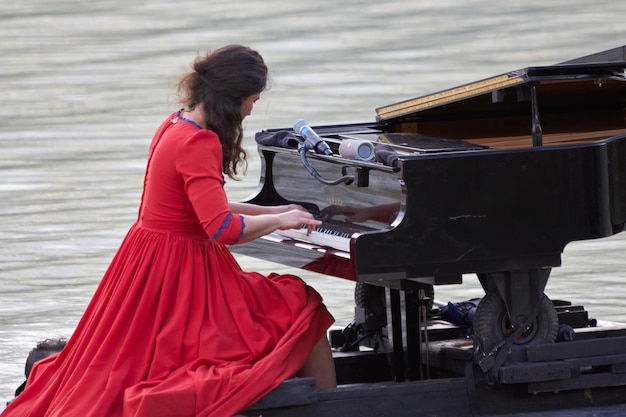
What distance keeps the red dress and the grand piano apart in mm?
273

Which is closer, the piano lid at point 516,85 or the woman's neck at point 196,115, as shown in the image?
the woman's neck at point 196,115

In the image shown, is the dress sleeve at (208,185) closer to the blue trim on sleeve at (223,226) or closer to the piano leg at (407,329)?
the blue trim on sleeve at (223,226)

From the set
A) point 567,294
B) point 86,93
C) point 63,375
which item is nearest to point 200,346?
point 63,375

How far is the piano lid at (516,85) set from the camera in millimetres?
4520

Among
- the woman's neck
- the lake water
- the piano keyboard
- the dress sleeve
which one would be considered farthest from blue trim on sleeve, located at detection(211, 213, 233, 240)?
the lake water

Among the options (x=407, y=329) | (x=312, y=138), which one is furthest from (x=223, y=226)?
(x=407, y=329)

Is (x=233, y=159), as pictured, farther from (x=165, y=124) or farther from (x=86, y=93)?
(x=86, y=93)

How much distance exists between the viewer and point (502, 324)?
4.55 metres

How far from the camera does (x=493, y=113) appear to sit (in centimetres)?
547

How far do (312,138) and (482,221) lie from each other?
0.80m

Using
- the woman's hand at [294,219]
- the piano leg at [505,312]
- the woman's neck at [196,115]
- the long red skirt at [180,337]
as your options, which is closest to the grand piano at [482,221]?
the piano leg at [505,312]

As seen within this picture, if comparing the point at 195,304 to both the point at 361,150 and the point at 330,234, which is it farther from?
the point at 361,150

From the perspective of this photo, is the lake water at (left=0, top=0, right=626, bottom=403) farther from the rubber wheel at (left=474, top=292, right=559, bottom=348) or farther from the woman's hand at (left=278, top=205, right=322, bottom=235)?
the rubber wheel at (left=474, top=292, right=559, bottom=348)

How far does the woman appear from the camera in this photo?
427 centimetres
